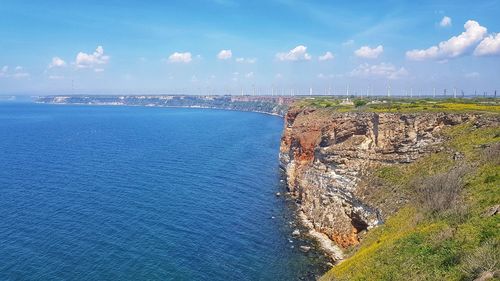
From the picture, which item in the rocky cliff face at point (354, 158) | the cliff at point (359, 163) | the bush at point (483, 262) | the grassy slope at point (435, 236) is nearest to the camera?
the bush at point (483, 262)

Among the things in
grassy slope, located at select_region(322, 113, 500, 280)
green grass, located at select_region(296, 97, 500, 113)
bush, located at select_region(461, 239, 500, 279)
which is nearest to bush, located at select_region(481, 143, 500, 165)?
grassy slope, located at select_region(322, 113, 500, 280)

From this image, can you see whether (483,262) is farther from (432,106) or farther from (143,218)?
(432,106)

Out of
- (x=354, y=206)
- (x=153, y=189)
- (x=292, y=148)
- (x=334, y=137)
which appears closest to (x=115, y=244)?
(x=153, y=189)

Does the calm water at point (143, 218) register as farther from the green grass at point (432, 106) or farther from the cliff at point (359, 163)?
the green grass at point (432, 106)

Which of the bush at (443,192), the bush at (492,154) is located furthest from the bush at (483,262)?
the bush at (492,154)

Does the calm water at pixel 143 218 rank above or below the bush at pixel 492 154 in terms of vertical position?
below

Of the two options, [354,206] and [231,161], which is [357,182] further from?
[231,161]

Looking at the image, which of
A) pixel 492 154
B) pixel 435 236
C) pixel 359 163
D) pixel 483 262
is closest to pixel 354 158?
pixel 359 163

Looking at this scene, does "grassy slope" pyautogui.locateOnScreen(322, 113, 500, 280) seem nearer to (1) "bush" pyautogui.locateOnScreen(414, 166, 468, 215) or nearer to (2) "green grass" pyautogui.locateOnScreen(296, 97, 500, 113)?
(1) "bush" pyautogui.locateOnScreen(414, 166, 468, 215)
